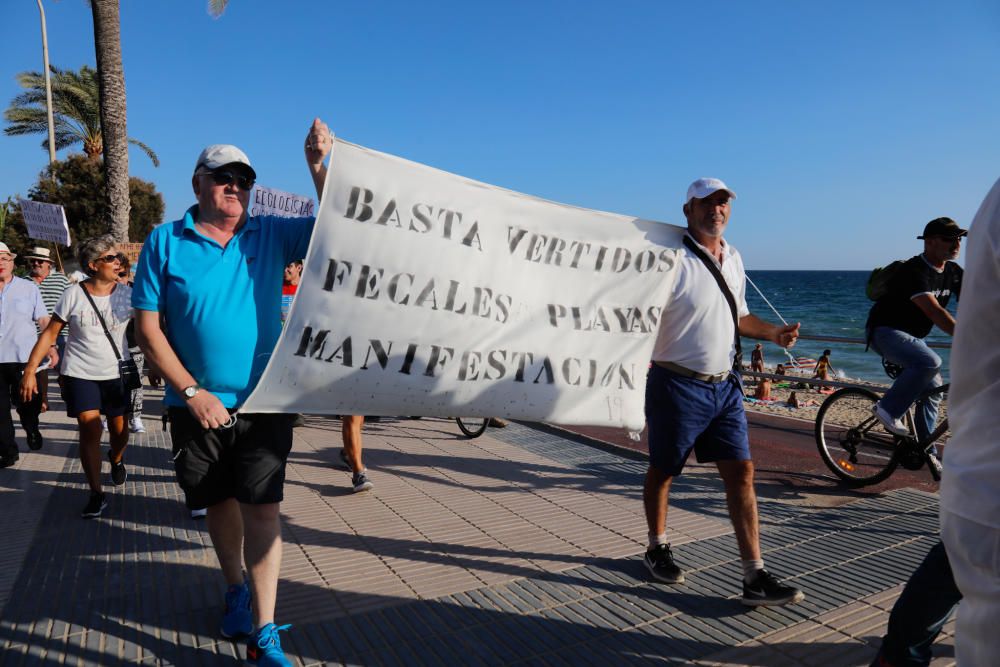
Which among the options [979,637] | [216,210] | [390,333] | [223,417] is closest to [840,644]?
[979,637]

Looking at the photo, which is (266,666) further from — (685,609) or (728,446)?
(728,446)

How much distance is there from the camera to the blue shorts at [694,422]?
129 inches

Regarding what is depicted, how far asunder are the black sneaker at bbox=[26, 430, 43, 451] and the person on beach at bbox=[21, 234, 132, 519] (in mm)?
2067

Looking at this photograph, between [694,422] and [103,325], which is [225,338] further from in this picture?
[103,325]

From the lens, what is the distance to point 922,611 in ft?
6.98

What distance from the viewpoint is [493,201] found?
10.1 ft

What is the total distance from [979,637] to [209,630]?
9.54 ft

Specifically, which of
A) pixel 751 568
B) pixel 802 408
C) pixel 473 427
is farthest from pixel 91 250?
pixel 802 408

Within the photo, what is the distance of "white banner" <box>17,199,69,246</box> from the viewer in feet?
39.7

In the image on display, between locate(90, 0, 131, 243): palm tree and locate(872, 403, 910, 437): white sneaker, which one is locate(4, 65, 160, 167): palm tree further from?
locate(872, 403, 910, 437): white sneaker

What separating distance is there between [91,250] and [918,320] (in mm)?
5909

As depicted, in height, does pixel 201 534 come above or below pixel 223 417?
below

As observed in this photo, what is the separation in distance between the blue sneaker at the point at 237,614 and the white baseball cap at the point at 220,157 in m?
1.78

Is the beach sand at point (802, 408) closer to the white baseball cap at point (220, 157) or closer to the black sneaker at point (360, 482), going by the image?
the white baseball cap at point (220, 157)
